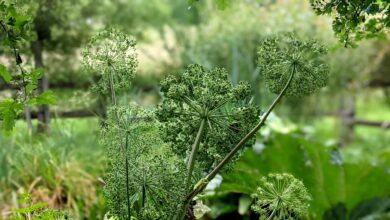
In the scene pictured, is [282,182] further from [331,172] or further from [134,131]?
[331,172]

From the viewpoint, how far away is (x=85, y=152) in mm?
3570

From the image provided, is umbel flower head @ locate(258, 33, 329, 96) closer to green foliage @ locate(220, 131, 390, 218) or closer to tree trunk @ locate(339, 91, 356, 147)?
green foliage @ locate(220, 131, 390, 218)

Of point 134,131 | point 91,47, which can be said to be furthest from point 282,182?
point 91,47

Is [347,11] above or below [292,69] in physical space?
above

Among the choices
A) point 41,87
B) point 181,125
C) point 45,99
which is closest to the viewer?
point 45,99

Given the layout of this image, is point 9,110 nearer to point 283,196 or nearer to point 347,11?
point 283,196

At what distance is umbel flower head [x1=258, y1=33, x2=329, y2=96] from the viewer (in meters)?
1.55

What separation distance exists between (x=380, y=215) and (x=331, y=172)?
38 cm

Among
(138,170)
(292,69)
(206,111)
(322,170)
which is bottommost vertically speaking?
(138,170)

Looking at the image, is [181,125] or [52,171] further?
[52,171]

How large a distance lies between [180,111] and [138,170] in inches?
7.7

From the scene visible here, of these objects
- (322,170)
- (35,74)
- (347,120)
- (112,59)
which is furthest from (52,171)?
(347,120)

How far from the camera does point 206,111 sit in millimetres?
1474

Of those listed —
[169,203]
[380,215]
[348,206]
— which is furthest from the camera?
[348,206]
